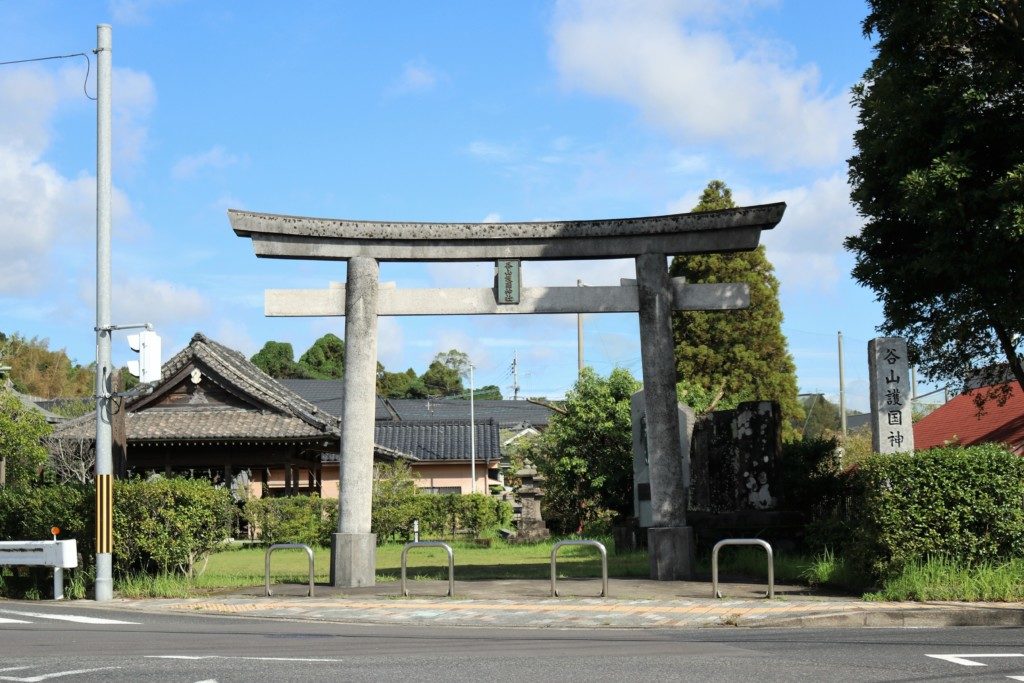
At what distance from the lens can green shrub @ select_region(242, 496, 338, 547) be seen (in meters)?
29.4

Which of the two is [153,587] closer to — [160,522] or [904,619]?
[160,522]

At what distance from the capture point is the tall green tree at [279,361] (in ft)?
270

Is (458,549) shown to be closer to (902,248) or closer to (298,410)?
(298,410)

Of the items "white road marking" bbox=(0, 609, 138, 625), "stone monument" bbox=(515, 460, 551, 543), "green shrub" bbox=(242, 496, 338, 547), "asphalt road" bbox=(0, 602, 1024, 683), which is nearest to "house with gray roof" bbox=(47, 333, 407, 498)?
"green shrub" bbox=(242, 496, 338, 547)

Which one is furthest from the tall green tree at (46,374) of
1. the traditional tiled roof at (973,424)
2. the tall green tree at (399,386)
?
the traditional tiled roof at (973,424)

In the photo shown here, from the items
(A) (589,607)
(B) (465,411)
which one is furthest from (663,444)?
(B) (465,411)

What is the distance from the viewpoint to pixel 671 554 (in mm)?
15344

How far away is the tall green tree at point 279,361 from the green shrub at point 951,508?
70.7 metres

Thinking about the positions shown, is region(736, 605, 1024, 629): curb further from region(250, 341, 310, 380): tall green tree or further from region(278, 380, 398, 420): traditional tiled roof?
region(250, 341, 310, 380): tall green tree

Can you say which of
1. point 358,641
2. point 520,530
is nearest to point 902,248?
point 358,641

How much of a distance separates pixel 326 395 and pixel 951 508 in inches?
2128

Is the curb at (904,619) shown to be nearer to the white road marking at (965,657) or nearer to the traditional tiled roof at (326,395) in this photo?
the white road marking at (965,657)

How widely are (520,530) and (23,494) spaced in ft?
54.0

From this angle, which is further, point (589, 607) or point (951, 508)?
point (589, 607)
